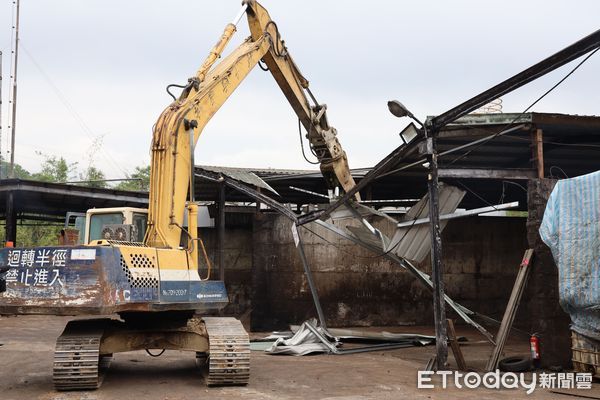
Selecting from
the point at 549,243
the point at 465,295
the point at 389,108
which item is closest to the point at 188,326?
the point at 389,108

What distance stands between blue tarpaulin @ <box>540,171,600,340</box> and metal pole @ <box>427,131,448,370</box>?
67.4 inches

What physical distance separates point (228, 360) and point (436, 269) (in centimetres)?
370

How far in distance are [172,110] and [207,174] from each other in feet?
21.9

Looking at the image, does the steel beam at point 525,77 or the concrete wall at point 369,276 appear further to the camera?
the concrete wall at point 369,276

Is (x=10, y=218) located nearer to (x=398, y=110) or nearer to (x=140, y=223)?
(x=140, y=223)

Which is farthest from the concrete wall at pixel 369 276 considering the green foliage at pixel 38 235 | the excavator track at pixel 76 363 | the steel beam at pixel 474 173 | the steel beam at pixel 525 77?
the green foliage at pixel 38 235

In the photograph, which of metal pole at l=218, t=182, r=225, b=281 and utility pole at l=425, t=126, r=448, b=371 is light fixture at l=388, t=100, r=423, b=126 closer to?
utility pole at l=425, t=126, r=448, b=371

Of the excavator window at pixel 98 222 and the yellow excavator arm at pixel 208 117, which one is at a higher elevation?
the yellow excavator arm at pixel 208 117

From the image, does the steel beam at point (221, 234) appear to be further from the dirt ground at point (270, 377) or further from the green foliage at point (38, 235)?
the green foliage at point (38, 235)

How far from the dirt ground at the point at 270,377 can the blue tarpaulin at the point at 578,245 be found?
1.21 metres

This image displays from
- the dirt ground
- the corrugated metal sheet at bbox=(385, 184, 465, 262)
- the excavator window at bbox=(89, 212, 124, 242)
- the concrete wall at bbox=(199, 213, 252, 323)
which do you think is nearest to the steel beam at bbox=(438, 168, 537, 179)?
the corrugated metal sheet at bbox=(385, 184, 465, 262)

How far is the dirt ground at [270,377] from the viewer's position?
877cm

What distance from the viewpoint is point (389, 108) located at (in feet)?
35.1

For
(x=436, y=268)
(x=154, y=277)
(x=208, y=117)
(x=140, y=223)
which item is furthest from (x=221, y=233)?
(x=154, y=277)
